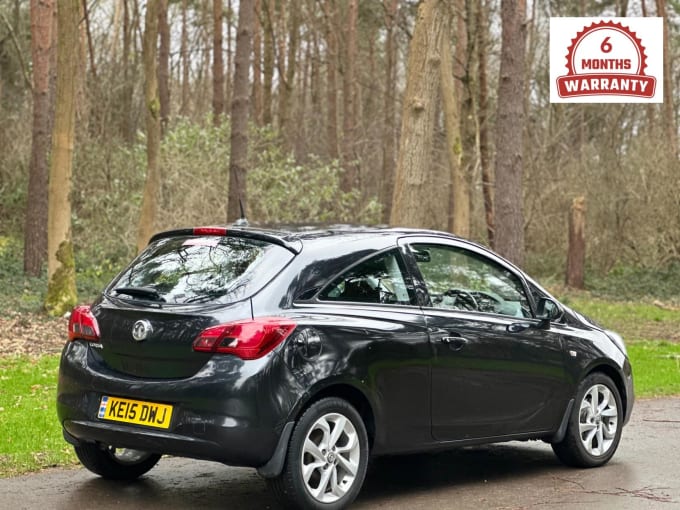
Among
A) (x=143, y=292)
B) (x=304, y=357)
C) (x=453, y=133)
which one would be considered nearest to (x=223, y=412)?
(x=304, y=357)

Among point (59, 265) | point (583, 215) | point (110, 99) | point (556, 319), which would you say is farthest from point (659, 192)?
point (556, 319)

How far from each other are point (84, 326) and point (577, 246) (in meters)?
24.4

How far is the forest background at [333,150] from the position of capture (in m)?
18.8

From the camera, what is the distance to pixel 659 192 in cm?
3006

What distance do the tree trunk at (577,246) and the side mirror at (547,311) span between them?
22.0 m

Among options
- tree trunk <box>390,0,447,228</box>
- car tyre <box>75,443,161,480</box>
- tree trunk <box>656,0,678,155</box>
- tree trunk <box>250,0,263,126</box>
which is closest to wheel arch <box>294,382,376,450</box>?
car tyre <box>75,443,161,480</box>

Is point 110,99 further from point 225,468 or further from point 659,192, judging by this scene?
point 225,468

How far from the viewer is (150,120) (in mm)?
21109

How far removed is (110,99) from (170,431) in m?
26.0

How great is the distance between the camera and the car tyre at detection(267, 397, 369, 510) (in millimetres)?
6402

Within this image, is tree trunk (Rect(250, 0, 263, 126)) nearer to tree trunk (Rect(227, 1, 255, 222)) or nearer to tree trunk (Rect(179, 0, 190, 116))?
tree trunk (Rect(179, 0, 190, 116))

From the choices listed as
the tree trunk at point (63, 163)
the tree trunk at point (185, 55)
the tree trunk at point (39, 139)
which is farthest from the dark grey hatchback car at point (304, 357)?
the tree trunk at point (185, 55)

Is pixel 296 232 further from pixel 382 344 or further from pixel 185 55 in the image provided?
pixel 185 55

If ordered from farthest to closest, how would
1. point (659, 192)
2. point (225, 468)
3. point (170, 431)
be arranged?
point (659, 192) → point (225, 468) → point (170, 431)
